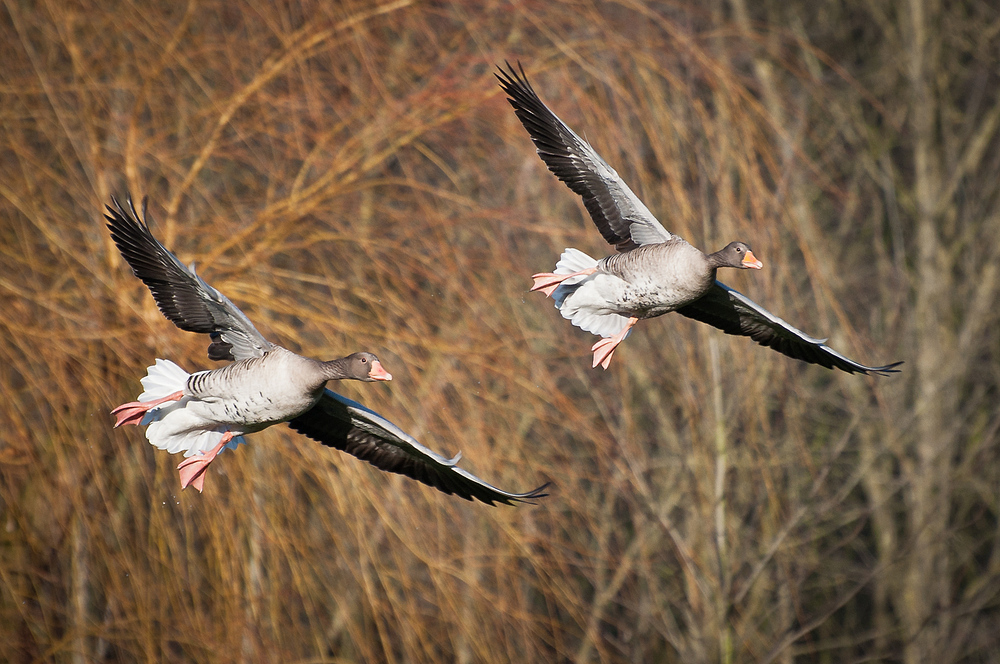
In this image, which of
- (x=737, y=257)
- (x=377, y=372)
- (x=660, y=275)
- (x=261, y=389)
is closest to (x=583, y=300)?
(x=660, y=275)

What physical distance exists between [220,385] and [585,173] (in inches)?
78.0

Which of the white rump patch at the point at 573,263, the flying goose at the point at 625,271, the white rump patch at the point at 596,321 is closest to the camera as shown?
the flying goose at the point at 625,271

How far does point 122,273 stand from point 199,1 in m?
1.63

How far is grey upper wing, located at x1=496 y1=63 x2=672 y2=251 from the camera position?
5297 millimetres

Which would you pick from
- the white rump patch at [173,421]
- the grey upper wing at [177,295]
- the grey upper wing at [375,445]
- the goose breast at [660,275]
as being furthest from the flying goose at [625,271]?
the white rump patch at [173,421]

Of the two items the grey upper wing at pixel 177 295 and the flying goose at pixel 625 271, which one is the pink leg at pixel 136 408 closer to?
the grey upper wing at pixel 177 295

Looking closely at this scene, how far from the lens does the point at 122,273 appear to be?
5434 millimetres

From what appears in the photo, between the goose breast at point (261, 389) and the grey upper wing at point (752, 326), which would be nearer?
the goose breast at point (261, 389)

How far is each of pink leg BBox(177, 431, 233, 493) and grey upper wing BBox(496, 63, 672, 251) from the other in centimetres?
202

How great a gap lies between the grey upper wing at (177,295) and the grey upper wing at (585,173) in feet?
5.23

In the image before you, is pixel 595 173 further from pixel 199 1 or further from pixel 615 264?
pixel 199 1

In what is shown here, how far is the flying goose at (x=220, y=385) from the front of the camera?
468 centimetres

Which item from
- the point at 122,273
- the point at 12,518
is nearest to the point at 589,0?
the point at 122,273

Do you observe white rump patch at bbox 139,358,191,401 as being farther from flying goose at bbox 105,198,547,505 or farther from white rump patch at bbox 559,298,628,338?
white rump patch at bbox 559,298,628,338
